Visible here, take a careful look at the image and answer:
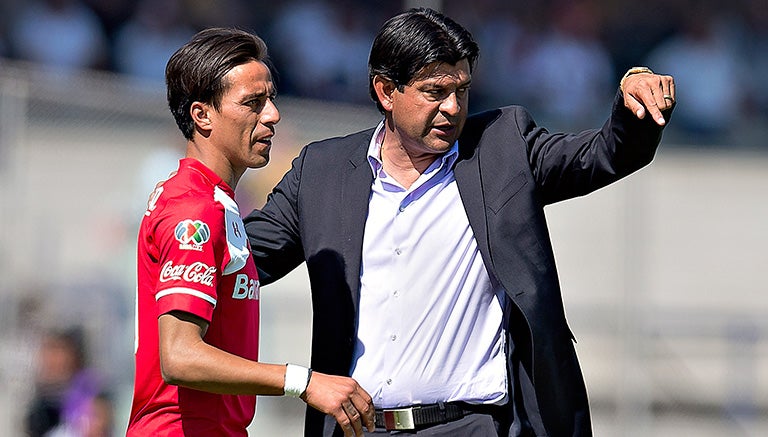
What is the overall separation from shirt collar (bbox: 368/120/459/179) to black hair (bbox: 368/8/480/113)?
0.82 feet

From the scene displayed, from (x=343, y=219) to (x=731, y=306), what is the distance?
20.1ft

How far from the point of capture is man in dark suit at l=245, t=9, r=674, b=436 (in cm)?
408

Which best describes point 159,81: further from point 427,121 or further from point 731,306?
point 427,121

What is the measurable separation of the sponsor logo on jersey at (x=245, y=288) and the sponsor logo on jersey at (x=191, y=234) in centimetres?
21

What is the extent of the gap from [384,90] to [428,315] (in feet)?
2.64

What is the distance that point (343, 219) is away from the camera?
428cm

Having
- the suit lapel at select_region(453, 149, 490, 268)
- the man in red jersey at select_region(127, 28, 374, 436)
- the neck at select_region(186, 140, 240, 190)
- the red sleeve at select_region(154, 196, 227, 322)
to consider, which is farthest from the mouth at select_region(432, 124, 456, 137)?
the red sleeve at select_region(154, 196, 227, 322)

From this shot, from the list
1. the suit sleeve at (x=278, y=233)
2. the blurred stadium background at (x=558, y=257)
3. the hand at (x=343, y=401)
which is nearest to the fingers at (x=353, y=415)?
the hand at (x=343, y=401)

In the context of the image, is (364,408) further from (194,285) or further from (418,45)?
(418,45)

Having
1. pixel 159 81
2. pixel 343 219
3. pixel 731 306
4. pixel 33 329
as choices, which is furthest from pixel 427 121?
pixel 159 81

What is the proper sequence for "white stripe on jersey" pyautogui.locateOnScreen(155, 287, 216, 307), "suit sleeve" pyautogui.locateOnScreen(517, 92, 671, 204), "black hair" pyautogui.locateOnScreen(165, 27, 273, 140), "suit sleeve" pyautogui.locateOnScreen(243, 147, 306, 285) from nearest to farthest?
"white stripe on jersey" pyautogui.locateOnScreen(155, 287, 216, 307)
"black hair" pyautogui.locateOnScreen(165, 27, 273, 140)
"suit sleeve" pyautogui.locateOnScreen(517, 92, 671, 204)
"suit sleeve" pyautogui.locateOnScreen(243, 147, 306, 285)

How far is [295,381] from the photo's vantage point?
3.41m

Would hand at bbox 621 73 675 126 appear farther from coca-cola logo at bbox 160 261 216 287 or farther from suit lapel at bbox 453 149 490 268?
coca-cola logo at bbox 160 261 216 287

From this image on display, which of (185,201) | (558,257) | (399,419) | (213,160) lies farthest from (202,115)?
(558,257)
